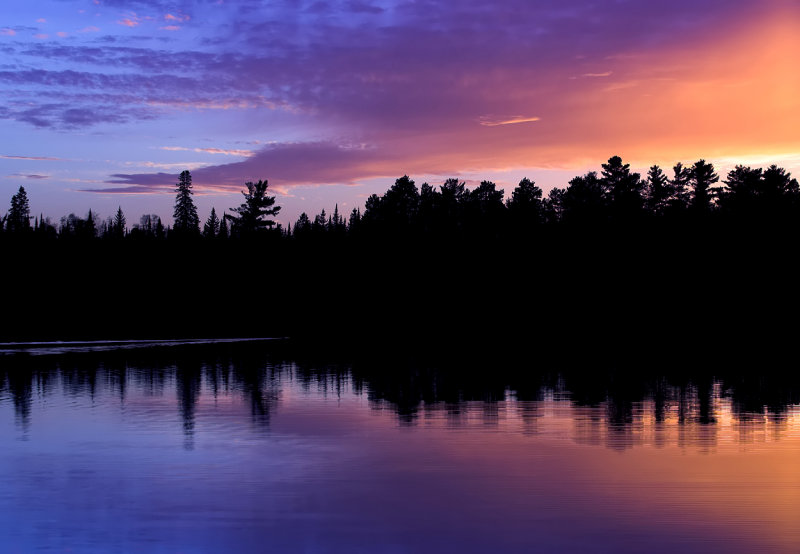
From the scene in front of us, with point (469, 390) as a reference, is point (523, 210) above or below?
above

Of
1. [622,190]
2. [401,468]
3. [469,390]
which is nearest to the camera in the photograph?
[401,468]

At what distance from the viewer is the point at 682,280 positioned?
85.4 metres

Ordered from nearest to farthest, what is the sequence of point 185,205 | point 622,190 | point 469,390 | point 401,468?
point 401,468
point 469,390
point 622,190
point 185,205

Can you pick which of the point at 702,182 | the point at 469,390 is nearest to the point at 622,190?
the point at 702,182

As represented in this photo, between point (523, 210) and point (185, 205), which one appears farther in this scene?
point (185, 205)

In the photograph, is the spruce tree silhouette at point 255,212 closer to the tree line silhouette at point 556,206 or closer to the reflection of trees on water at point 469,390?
the tree line silhouette at point 556,206

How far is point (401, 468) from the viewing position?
1311cm

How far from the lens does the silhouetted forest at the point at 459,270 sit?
238 feet

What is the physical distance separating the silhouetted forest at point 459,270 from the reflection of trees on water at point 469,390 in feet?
80.1

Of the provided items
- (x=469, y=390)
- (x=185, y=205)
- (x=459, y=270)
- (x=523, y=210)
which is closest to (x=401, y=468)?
(x=469, y=390)

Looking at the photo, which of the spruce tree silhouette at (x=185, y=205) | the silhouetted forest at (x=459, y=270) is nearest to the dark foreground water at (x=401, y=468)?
the silhouetted forest at (x=459, y=270)

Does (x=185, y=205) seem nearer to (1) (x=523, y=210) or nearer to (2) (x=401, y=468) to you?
(1) (x=523, y=210)

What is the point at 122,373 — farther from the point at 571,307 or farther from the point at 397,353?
the point at 571,307

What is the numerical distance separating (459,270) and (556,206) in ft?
112
